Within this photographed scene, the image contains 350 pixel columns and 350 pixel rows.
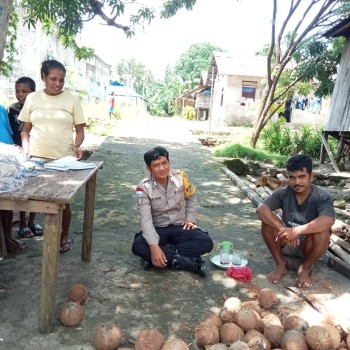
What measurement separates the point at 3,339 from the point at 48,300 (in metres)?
0.37

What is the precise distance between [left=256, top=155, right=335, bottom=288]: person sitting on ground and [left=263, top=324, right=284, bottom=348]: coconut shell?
1.08 meters

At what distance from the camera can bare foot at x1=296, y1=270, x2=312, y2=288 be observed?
3.47 m

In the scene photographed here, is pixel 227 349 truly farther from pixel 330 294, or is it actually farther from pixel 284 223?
pixel 284 223

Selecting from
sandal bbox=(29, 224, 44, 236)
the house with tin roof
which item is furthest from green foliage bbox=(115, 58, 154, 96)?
sandal bbox=(29, 224, 44, 236)

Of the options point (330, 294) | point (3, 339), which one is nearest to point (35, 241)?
point (3, 339)

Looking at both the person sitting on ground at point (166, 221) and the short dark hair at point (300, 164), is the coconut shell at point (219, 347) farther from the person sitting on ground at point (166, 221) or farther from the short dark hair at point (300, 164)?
the short dark hair at point (300, 164)

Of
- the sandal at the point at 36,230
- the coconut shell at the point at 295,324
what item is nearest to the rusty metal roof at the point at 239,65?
the sandal at the point at 36,230

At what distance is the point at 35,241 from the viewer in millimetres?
4152

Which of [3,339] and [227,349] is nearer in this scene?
[227,349]

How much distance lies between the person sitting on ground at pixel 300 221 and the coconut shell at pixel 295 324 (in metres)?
0.98

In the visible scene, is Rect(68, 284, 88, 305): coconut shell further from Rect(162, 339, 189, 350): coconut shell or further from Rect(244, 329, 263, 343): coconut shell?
Rect(244, 329, 263, 343): coconut shell

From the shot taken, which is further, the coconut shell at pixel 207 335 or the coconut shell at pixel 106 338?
the coconut shell at pixel 207 335

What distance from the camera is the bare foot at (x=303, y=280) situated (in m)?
3.47

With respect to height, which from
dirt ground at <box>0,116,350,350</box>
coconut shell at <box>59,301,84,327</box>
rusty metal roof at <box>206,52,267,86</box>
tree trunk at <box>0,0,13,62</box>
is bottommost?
dirt ground at <box>0,116,350,350</box>
